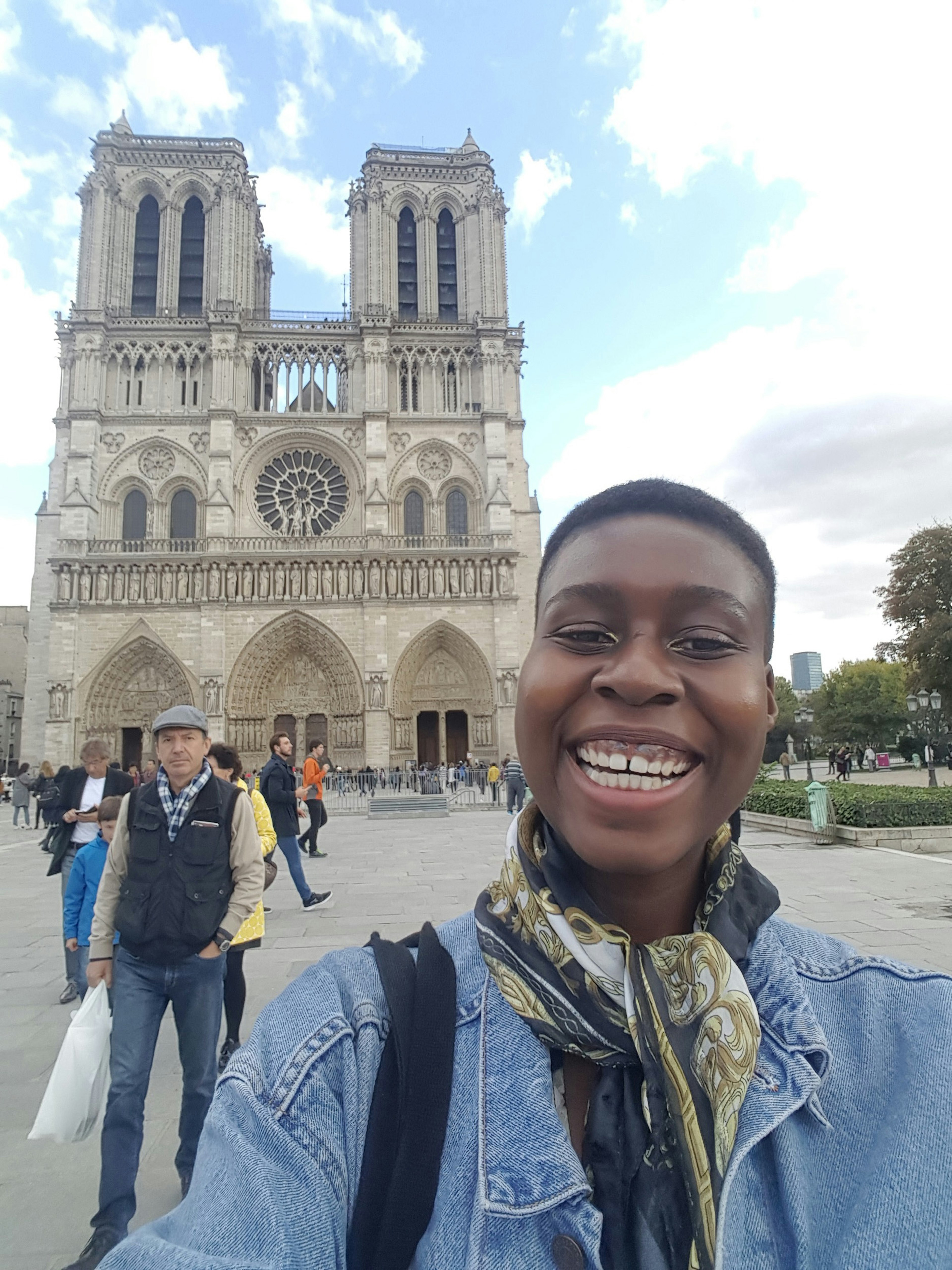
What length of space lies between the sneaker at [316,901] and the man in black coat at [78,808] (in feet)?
7.24

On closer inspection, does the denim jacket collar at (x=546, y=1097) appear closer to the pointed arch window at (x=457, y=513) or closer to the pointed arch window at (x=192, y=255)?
the pointed arch window at (x=457, y=513)

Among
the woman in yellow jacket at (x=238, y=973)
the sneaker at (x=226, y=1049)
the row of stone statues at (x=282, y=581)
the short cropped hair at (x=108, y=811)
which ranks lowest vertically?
the sneaker at (x=226, y=1049)

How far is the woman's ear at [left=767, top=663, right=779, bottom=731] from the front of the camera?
980 millimetres

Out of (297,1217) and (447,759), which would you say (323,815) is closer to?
(297,1217)

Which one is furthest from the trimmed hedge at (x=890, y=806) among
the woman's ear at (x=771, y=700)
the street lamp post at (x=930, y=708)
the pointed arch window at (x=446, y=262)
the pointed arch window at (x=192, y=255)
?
the pointed arch window at (x=192, y=255)

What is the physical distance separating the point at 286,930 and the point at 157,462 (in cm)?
2486

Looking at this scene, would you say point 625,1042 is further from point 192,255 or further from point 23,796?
point 192,255

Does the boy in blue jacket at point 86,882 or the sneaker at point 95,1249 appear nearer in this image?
the sneaker at point 95,1249

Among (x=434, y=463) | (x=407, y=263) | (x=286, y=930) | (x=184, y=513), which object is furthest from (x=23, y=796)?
(x=407, y=263)

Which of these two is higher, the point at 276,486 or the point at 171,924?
the point at 276,486

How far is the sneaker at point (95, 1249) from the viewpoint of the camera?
7.16 feet

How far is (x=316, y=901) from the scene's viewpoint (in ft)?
22.0

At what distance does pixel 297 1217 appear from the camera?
0.71 m

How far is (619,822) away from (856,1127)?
1.33 feet
